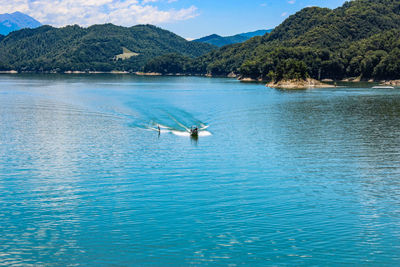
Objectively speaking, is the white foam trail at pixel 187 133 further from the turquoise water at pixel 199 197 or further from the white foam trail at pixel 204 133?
the turquoise water at pixel 199 197

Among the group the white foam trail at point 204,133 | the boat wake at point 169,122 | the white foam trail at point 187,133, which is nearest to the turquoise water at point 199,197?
the white foam trail at point 187,133

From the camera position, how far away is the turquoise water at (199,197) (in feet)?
92.0

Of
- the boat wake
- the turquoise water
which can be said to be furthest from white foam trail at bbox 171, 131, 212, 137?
the turquoise water

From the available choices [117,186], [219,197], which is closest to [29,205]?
[117,186]

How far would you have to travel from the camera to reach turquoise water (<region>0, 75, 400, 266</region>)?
28047 mm

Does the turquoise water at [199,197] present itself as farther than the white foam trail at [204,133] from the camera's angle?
No

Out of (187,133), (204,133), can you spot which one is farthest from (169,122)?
(204,133)

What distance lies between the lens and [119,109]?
118m

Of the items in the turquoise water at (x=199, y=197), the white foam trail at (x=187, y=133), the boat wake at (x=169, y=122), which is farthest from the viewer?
the boat wake at (x=169, y=122)

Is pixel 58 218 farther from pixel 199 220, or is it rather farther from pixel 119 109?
pixel 119 109

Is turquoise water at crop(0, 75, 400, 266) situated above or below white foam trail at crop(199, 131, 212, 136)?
below

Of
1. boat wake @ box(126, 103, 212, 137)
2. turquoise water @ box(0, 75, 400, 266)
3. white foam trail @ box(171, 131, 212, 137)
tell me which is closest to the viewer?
turquoise water @ box(0, 75, 400, 266)

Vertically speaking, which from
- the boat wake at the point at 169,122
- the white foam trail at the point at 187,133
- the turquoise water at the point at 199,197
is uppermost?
the boat wake at the point at 169,122

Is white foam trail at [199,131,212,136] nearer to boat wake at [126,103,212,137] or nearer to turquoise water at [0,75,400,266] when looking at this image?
boat wake at [126,103,212,137]
